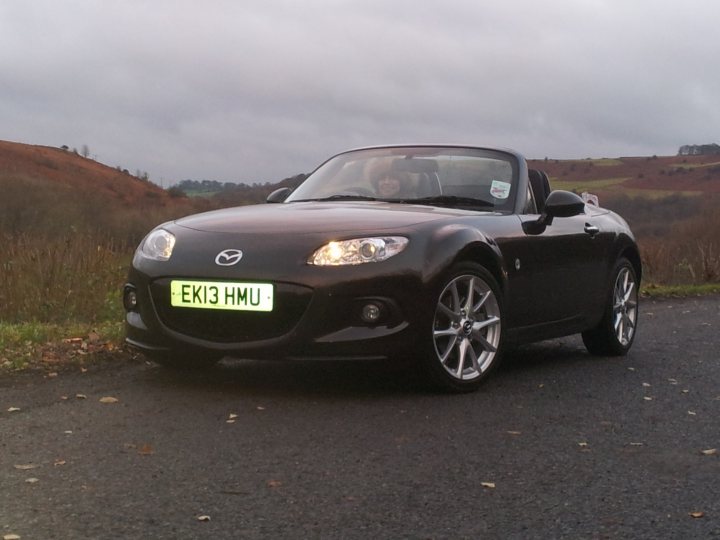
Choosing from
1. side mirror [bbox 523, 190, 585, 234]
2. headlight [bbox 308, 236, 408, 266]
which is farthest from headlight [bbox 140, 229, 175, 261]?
side mirror [bbox 523, 190, 585, 234]

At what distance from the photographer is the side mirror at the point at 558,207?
6629 mm

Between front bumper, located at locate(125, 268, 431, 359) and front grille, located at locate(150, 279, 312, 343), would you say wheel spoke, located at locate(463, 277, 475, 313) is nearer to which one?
front bumper, located at locate(125, 268, 431, 359)

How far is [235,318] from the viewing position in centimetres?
530

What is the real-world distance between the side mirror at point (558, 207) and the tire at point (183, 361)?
6.94 feet

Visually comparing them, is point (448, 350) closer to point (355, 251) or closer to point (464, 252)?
point (464, 252)

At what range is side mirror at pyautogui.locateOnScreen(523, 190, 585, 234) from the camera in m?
6.63

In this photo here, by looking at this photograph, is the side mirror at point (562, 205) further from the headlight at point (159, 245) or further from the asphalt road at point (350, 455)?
the headlight at point (159, 245)

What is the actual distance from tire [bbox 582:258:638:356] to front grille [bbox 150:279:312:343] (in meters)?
3.00

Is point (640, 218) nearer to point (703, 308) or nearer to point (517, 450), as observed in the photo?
point (703, 308)

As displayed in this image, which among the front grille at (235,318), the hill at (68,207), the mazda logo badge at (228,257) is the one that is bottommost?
the hill at (68,207)

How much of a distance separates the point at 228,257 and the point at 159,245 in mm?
556

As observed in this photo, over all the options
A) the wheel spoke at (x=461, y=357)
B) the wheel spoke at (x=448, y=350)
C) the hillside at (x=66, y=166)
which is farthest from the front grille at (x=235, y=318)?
the hillside at (x=66, y=166)

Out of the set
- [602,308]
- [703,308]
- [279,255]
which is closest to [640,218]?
[703,308]

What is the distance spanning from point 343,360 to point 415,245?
68 centimetres
